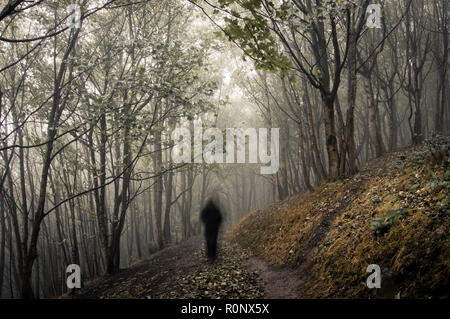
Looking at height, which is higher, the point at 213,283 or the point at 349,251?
the point at 349,251

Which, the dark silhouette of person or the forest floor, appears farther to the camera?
the dark silhouette of person

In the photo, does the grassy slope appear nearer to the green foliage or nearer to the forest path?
the green foliage

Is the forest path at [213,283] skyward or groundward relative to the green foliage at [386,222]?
groundward

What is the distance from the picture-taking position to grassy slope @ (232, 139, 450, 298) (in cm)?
286

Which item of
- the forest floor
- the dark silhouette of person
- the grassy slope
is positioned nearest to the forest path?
the forest floor

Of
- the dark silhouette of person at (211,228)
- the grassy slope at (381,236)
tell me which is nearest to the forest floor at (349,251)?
the grassy slope at (381,236)

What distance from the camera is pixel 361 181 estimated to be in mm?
6648

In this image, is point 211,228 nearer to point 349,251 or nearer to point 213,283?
point 213,283

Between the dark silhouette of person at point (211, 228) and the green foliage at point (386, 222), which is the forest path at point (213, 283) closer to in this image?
the dark silhouette of person at point (211, 228)

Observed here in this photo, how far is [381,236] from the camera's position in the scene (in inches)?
145

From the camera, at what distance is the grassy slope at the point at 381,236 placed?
286 cm

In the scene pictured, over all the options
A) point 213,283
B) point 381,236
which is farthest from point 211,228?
point 381,236
